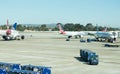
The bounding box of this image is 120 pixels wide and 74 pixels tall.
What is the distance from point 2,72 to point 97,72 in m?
11.6

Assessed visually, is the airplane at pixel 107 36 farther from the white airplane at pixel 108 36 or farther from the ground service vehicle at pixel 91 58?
the ground service vehicle at pixel 91 58

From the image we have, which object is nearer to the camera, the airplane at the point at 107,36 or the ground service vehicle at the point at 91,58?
the ground service vehicle at the point at 91,58

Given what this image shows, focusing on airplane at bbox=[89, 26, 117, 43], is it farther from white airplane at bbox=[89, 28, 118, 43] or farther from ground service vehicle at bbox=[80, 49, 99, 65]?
ground service vehicle at bbox=[80, 49, 99, 65]

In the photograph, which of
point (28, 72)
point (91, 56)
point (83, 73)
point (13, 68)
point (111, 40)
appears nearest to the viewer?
point (28, 72)

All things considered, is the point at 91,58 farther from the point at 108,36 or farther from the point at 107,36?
the point at 107,36

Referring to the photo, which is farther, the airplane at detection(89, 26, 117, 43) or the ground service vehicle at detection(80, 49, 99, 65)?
the airplane at detection(89, 26, 117, 43)

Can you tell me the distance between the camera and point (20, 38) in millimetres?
107438

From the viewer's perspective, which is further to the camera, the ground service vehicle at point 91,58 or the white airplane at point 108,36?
the white airplane at point 108,36

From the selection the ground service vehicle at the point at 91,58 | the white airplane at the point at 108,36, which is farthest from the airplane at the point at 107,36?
the ground service vehicle at the point at 91,58

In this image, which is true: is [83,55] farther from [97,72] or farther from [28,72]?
[28,72]

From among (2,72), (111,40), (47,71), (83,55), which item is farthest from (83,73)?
(111,40)

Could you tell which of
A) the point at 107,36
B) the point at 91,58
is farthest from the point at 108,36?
the point at 91,58

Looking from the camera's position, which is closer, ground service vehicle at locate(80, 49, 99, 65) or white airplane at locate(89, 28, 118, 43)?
ground service vehicle at locate(80, 49, 99, 65)

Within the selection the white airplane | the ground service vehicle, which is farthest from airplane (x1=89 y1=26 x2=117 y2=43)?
the ground service vehicle
